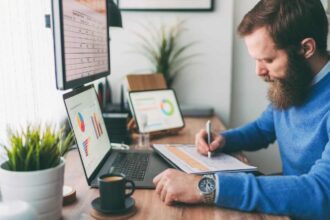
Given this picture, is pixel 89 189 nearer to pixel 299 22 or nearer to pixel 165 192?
pixel 165 192

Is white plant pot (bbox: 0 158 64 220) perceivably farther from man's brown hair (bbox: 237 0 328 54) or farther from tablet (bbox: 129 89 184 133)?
tablet (bbox: 129 89 184 133)

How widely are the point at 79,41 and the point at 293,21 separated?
69cm

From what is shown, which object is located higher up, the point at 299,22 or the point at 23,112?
Answer: the point at 299,22

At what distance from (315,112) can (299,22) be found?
0.30 meters

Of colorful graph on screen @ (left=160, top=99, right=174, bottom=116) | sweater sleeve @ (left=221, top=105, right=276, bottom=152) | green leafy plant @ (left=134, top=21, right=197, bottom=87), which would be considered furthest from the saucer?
green leafy plant @ (left=134, top=21, right=197, bottom=87)

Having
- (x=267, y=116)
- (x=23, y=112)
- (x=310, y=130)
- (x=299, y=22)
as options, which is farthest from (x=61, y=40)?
(x=267, y=116)

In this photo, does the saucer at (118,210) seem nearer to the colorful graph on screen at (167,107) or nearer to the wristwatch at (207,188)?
the wristwatch at (207,188)

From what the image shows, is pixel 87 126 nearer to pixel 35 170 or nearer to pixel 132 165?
pixel 132 165

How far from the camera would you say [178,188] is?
1.00m

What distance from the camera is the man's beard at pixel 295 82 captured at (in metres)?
1.29

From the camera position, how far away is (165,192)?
1015 millimetres

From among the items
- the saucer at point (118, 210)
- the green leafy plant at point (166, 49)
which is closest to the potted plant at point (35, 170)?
the saucer at point (118, 210)

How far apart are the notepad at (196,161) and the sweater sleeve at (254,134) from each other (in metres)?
0.16

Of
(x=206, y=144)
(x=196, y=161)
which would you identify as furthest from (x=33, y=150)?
(x=206, y=144)
